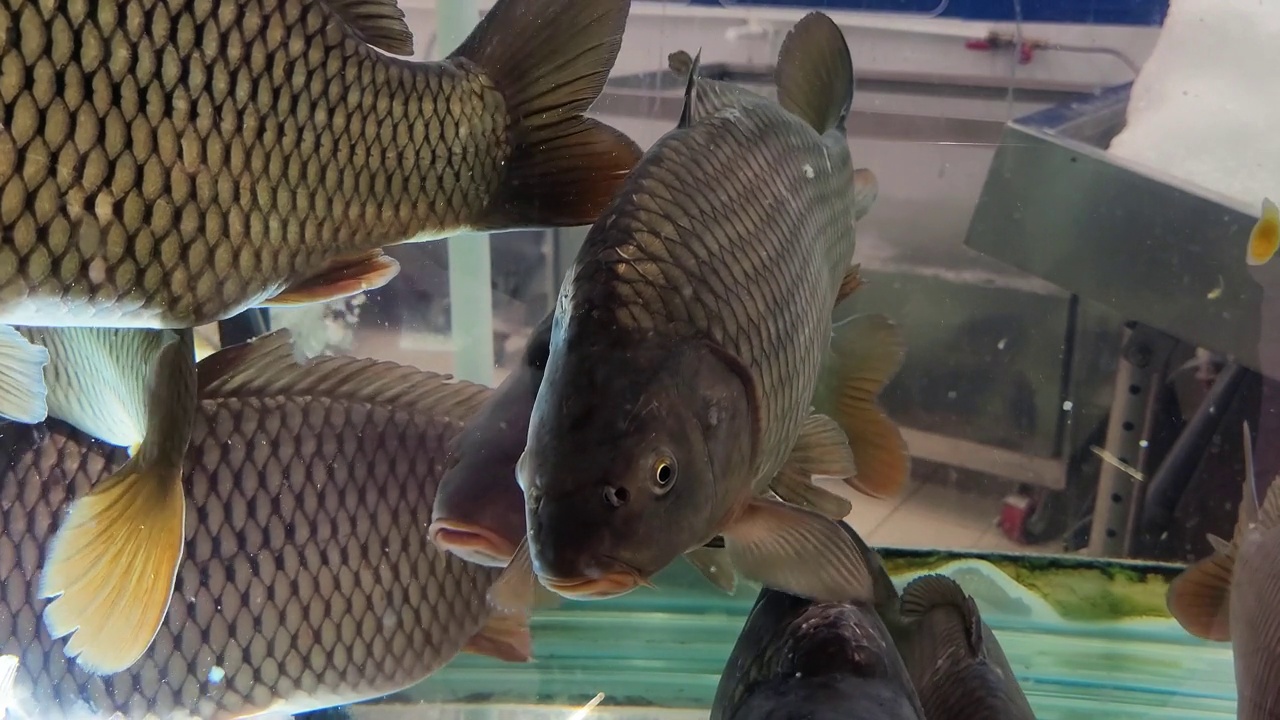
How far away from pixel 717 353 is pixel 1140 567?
101 centimetres

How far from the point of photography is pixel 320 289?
55 cm

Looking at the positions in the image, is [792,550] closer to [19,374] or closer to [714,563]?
[714,563]

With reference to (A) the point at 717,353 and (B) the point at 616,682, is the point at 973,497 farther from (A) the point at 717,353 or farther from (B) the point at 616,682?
(A) the point at 717,353

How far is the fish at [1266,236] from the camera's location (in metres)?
1.36

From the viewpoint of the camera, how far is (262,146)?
0.50 meters

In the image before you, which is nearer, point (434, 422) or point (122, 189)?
point (122, 189)

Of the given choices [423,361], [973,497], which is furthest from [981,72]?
[423,361]

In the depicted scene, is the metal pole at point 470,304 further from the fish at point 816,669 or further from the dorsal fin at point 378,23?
the fish at point 816,669

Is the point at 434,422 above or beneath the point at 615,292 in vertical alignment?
beneath

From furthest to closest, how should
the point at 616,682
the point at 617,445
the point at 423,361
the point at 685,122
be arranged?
1. the point at 423,361
2. the point at 616,682
3. the point at 685,122
4. the point at 617,445

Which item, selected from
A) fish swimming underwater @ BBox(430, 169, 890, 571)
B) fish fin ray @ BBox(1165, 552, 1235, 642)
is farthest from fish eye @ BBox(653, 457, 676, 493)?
fish fin ray @ BBox(1165, 552, 1235, 642)

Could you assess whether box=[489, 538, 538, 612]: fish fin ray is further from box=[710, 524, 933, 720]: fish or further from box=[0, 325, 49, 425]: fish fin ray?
box=[0, 325, 49, 425]: fish fin ray

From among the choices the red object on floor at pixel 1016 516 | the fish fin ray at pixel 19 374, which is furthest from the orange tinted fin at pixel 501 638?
the red object on floor at pixel 1016 516

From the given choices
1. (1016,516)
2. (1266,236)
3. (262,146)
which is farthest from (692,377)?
(1266,236)
